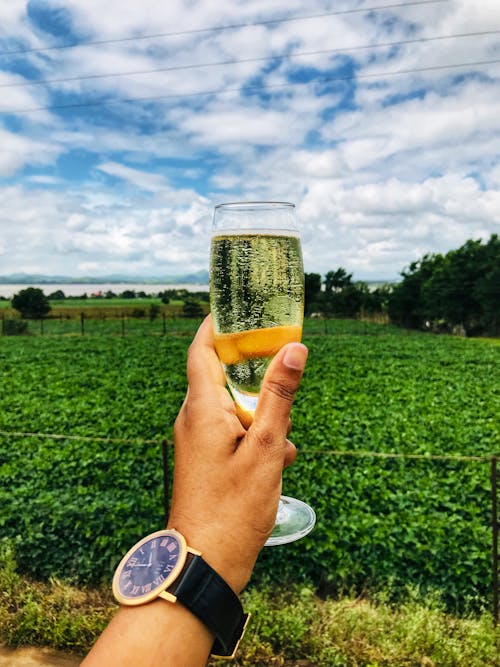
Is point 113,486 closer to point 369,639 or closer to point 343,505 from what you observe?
point 343,505

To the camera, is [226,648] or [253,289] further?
[253,289]

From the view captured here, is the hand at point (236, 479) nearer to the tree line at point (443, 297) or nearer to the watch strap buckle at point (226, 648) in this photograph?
the watch strap buckle at point (226, 648)

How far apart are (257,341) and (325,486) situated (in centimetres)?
632

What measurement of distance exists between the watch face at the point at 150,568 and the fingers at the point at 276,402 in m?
0.31

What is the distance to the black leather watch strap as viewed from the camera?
4.17 ft

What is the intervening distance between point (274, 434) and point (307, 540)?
523 centimetres

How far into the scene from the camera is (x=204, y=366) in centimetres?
170

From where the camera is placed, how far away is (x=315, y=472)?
8.03m

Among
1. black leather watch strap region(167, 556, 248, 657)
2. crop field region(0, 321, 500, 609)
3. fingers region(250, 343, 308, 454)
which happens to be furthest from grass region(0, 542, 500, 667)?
fingers region(250, 343, 308, 454)

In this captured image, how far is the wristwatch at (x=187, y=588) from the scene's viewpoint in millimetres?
1272

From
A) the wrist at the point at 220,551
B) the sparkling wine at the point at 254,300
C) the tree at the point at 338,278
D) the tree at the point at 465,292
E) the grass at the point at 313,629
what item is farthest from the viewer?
the tree at the point at 338,278

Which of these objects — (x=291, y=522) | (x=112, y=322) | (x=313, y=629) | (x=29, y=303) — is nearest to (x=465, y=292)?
(x=112, y=322)

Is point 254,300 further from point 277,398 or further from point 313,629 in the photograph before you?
point 313,629

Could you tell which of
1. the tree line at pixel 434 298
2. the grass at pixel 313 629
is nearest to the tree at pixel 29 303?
the tree line at pixel 434 298
